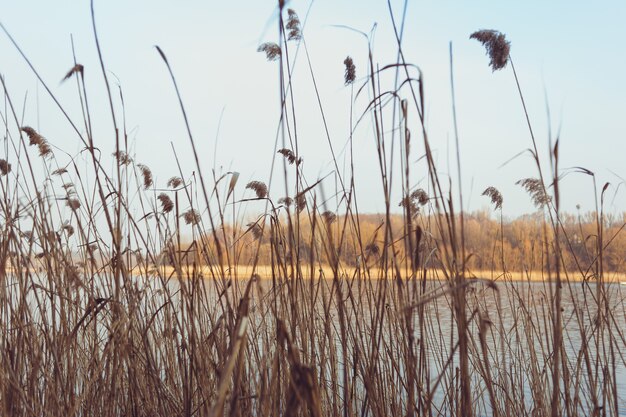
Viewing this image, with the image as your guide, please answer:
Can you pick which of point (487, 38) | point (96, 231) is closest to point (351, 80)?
point (487, 38)

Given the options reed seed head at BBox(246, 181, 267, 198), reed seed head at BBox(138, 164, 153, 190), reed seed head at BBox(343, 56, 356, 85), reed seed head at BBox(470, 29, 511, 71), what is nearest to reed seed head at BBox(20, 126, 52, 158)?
reed seed head at BBox(138, 164, 153, 190)

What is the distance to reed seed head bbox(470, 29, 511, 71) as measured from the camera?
157 centimetres

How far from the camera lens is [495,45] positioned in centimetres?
158

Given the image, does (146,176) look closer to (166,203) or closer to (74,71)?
(166,203)

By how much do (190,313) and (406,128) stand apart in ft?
2.01

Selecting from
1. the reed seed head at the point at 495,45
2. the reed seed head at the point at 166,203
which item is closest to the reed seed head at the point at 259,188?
the reed seed head at the point at 166,203

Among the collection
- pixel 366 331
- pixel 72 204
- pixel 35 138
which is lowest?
pixel 366 331

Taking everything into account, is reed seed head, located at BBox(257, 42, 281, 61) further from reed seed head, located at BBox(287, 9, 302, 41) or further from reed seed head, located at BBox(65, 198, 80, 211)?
reed seed head, located at BBox(65, 198, 80, 211)

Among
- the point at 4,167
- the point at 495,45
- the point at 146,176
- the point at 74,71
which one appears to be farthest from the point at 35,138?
the point at 495,45

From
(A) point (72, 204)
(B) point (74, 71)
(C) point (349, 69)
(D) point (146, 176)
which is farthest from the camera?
(D) point (146, 176)

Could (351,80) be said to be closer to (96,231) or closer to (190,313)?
(190,313)

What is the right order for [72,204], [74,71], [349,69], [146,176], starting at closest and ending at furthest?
[74,71], [349,69], [72,204], [146,176]

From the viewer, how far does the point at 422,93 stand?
1174 millimetres

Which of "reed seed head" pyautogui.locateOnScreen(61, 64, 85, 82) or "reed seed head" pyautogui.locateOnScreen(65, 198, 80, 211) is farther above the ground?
"reed seed head" pyautogui.locateOnScreen(61, 64, 85, 82)
